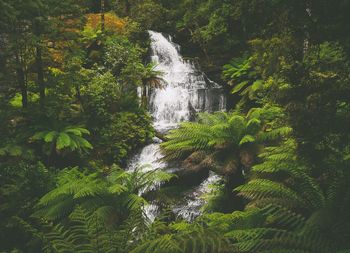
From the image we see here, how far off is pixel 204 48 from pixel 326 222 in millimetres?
13460

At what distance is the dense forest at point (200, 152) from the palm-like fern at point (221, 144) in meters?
0.02

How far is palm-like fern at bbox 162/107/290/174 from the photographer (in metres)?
6.17

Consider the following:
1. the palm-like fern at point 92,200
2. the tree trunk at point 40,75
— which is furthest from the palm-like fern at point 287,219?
the tree trunk at point 40,75

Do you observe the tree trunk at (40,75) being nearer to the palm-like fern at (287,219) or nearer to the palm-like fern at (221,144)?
the palm-like fern at (221,144)

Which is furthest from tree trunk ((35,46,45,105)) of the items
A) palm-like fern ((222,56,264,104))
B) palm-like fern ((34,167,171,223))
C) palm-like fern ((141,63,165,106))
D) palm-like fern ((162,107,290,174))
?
palm-like fern ((222,56,264,104))

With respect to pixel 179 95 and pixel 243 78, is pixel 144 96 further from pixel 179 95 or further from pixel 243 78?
pixel 243 78

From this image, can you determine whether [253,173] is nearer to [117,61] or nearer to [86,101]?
[86,101]

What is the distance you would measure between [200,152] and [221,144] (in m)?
0.38

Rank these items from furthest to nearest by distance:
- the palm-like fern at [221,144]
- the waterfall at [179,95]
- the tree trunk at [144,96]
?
the waterfall at [179,95] → the tree trunk at [144,96] → the palm-like fern at [221,144]

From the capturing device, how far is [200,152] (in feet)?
20.9

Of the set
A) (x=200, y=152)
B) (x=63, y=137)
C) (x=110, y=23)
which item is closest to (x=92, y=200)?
(x=200, y=152)

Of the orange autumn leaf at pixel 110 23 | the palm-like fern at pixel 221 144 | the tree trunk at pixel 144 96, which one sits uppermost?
the orange autumn leaf at pixel 110 23

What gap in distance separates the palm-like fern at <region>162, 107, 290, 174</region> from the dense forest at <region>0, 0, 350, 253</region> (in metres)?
0.02

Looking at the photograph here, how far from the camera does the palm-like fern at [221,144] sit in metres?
6.17
